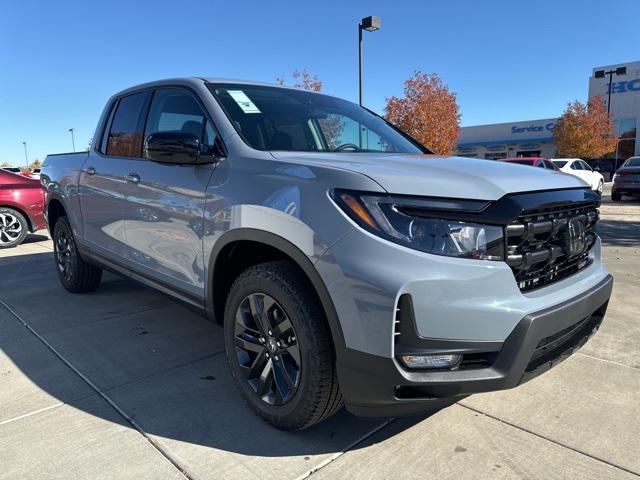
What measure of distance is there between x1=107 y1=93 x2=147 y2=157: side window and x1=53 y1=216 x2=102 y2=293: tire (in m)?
1.23

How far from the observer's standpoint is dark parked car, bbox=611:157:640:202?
15508mm

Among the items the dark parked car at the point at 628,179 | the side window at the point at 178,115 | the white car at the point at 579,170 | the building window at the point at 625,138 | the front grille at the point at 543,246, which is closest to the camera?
the front grille at the point at 543,246

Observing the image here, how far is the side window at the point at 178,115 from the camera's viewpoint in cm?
307

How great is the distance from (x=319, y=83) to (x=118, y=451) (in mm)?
22436

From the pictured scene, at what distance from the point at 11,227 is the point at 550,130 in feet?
134

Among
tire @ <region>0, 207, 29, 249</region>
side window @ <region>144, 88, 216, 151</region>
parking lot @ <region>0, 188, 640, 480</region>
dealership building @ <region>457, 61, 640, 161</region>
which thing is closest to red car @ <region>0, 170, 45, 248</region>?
tire @ <region>0, 207, 29, 249</region>

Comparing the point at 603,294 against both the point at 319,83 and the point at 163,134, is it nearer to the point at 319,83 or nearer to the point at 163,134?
the point at 163,134

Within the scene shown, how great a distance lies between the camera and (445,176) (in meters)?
2.17

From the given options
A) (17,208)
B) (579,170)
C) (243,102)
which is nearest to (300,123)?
(243,102)

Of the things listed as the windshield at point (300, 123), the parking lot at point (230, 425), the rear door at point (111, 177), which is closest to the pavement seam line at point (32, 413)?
the parking lot at point (230, 425)

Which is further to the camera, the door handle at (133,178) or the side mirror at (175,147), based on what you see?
the door handle at (133,178)

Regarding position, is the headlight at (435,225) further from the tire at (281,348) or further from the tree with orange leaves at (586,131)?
the tree with orange leaves at (586,131)

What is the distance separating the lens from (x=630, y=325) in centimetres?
418

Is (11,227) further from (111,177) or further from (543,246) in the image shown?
(543,246)
